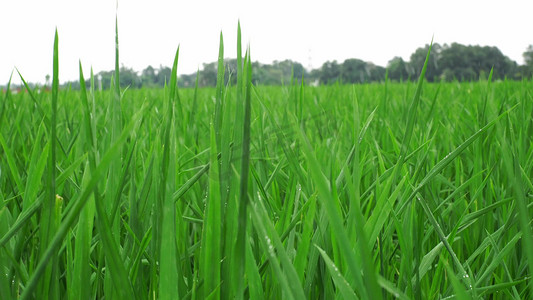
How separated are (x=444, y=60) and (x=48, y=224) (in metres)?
34.2

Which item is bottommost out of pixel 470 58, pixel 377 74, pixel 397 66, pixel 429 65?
pixel 377 74

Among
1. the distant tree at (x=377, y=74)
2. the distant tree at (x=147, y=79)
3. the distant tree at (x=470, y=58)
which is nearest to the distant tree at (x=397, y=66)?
the distant tree at (x=377, y=74)

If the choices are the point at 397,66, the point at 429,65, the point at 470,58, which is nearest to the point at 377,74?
the point at 429,65

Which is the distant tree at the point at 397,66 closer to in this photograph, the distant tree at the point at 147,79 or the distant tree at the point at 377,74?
the distant tree at the point at 377,74

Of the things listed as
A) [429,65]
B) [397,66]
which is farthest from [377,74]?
[397,66]

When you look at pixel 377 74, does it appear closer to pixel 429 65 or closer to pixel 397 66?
pixel 429 65

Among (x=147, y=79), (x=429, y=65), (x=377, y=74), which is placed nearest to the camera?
(x=147, y=79)

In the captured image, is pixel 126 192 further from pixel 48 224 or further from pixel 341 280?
pixel 341 280

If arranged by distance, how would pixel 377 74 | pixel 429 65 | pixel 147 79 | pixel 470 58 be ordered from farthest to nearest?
pixel 470 58, pixel 429 65, pixel 377 74, pixel 147 79

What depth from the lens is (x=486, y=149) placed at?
796 mm

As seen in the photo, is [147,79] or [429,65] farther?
[429,65]

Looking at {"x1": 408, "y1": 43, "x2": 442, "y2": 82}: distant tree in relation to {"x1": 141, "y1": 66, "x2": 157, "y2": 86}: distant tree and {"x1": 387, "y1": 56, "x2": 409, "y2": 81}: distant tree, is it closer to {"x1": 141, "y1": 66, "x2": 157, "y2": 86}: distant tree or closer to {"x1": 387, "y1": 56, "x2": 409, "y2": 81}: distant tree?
{"x1": 387, "y1": 56, "x2": 409, "y2": 81}: distant tree

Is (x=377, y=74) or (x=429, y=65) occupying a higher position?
(x=429, y=65)

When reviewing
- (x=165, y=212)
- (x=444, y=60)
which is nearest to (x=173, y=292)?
(x=165, y=212)
